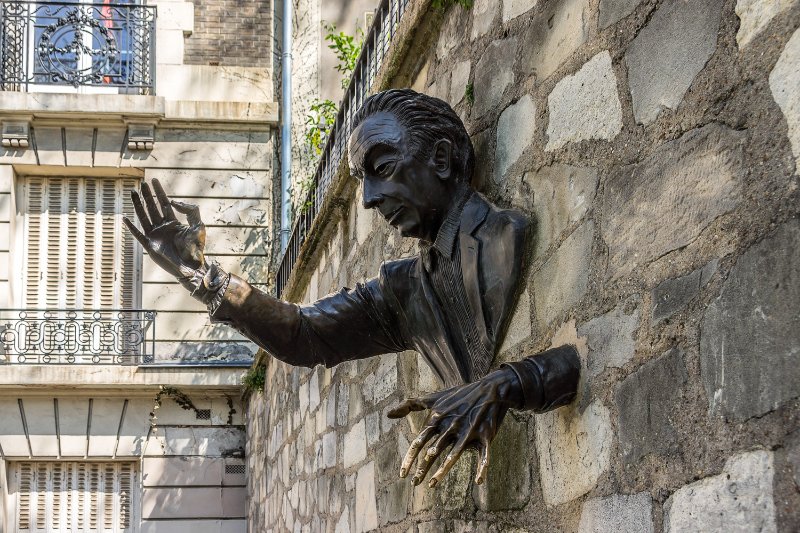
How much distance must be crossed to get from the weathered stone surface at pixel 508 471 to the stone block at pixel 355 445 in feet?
5.83

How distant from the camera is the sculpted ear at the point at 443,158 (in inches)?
113

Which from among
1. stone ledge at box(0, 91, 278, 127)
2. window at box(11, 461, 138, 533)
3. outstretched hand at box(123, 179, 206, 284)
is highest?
stone ledge at box(0, 91, 278, 127)

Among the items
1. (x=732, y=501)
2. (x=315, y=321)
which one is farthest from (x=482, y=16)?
(x=732, y=501)

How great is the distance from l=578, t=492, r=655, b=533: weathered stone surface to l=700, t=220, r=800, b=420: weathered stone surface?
307mm

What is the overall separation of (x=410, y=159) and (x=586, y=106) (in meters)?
0.48

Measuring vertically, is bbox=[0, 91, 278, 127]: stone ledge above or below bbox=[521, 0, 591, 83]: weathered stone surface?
above

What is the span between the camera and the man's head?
9.29 ft

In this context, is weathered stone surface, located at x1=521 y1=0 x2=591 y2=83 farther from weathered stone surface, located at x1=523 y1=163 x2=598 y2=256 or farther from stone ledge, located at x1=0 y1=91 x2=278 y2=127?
stone ledge, located at x1=0 y1=91 x2=278 y2=127

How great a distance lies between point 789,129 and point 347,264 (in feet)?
12.5

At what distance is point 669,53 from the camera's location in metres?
2.17

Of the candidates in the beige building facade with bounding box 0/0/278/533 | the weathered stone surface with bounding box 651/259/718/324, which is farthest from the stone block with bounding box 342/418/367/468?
the beige building facade with bounding box 0/0/278/533

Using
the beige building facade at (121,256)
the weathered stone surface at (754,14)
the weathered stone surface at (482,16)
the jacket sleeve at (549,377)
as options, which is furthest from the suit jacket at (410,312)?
the beige building facade at (121,256)

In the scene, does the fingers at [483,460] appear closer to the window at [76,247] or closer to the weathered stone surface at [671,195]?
the weathered stone surface at [671,195]

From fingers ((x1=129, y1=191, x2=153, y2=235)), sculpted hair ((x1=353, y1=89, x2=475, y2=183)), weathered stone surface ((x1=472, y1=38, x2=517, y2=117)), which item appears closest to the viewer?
sculpted hair ((x1=353, y1=89, x2=475, y2=183))
